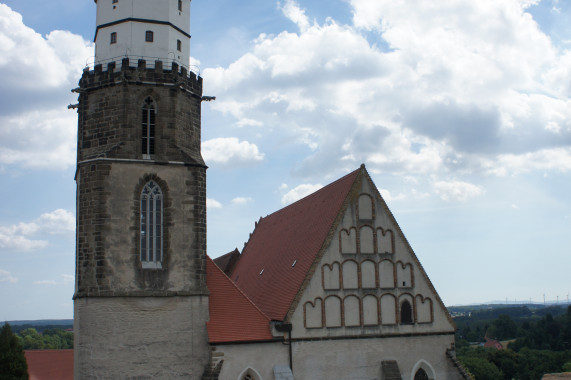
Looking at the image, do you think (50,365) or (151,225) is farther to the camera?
(50,365)

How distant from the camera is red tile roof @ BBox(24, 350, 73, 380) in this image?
152ft

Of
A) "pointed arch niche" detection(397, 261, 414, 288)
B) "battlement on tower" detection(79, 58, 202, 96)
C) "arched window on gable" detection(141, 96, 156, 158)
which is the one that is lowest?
"pointed arch niche" detection(397, 261, 414, 288)

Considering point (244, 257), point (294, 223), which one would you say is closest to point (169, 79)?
point (294, 223)

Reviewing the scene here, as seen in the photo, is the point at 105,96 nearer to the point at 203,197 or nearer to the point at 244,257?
the point at 203,197

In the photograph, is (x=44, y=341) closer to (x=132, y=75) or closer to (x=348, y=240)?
(x=132, y=75)

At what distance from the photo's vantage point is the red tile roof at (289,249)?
24.4 m

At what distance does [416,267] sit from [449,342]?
141 inches

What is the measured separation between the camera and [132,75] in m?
23.4

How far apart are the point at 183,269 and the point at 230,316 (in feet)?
8.96

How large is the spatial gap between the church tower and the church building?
45 millimetres

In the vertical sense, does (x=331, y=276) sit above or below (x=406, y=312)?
above

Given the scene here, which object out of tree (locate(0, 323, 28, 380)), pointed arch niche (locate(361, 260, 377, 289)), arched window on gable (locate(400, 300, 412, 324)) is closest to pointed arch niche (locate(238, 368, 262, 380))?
pointed arch niche (locate(361, 260, 377, 289))

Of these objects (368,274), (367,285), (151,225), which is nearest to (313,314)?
(367,285)

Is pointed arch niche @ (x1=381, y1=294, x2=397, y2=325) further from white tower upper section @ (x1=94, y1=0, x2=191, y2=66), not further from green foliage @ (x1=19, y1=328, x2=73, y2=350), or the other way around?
green foliage @ (x1=19, y1=328, x2=73, y2=350)
